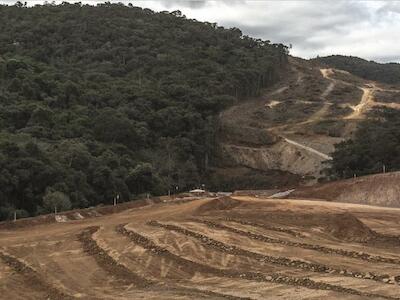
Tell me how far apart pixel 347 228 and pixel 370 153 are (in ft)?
83.3

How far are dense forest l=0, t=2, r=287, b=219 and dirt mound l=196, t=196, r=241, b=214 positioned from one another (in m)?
10.2

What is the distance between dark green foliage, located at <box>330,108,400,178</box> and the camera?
44.2m

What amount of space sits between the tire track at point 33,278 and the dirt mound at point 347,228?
39.1 feet

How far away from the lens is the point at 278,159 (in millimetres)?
65625

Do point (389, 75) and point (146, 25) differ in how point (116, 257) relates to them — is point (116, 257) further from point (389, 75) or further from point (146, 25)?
point (389, 75)

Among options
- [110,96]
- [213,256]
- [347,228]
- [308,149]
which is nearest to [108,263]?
[213,256]

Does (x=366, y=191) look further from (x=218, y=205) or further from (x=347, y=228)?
(x=347, y=228)

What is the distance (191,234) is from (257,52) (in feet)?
289

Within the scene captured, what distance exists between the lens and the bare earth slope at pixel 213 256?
1421cm

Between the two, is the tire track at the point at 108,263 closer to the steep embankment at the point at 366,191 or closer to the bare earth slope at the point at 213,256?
the bare earth slope at the point at 213,256

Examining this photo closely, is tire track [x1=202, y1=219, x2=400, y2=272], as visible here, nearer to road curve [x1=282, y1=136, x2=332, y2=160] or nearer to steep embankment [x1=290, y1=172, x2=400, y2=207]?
steep embankment [x1=290, y1=172, x2=400, y2=207]

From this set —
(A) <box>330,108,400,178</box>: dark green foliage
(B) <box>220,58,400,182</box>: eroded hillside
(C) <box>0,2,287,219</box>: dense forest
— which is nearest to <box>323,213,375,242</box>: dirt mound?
(C) <box>0,2,287,219</box>: dense forest

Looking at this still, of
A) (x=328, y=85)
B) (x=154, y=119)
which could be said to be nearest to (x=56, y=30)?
(x=154, y=119)

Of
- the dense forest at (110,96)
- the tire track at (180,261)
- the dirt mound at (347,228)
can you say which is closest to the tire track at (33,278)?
the tire track at (180,261)
